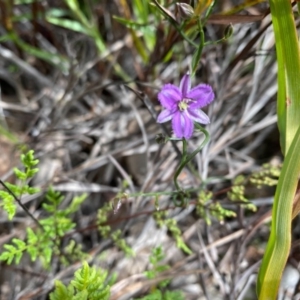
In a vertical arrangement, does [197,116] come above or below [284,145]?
above

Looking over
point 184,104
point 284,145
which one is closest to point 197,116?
point 184,104

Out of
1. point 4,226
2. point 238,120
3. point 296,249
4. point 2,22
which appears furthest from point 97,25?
point 296,249

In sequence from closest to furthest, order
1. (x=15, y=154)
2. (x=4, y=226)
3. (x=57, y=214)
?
(x=57, y=214) < (x=4, y=226) < (x=15, y=154)

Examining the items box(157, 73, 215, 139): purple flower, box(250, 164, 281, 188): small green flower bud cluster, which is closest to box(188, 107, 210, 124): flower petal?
box(157, 73, 215, 139): purple flower

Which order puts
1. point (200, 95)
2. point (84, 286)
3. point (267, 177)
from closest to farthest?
point (84, 286)
point (200, 95)
point (267, 177)

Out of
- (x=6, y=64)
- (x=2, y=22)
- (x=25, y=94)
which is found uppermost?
(x=2, y=22)

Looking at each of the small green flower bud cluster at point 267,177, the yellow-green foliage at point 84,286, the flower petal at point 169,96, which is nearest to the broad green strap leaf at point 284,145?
the small green flower bud cluster at point 267,177

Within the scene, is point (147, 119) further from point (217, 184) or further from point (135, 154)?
point (217, 184)

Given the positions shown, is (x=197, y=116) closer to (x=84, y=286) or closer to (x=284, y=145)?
(x=284, y=145)
